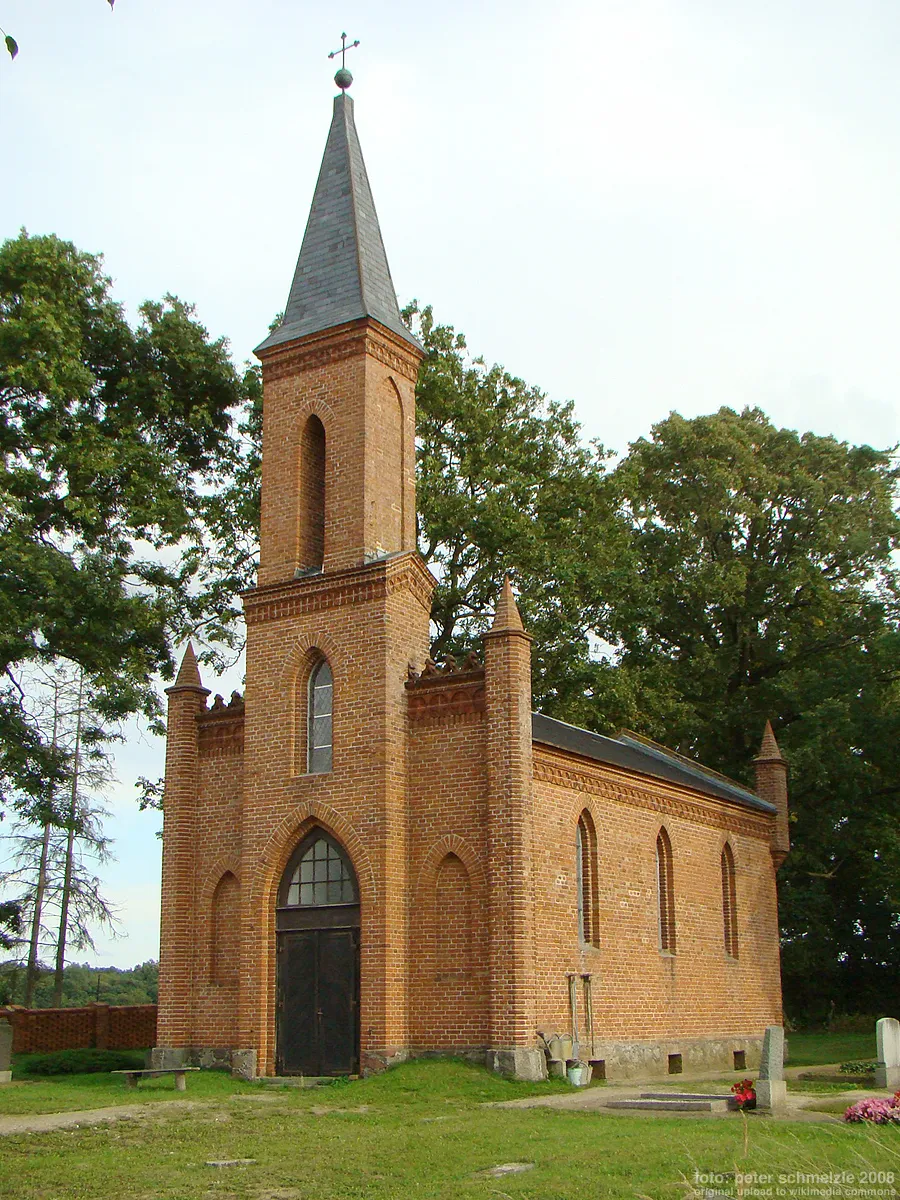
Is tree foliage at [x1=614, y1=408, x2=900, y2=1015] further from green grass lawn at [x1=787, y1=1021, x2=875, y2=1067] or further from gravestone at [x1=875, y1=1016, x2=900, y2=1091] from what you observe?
gravestone at [x1=875, y1=1016, x2=900, y2=1091]

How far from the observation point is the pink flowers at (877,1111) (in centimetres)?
1354

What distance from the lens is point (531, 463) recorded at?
37.0 m

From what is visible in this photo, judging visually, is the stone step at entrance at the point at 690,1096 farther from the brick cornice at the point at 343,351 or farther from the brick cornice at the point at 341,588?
the brick cornice at the point at 343,351

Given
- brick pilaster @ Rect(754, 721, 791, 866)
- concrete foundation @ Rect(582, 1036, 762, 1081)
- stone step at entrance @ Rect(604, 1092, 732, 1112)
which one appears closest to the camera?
stone step at entrance @ Rect(604, 1092, 732, 1112)

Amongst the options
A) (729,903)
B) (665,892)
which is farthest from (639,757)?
(665,892)

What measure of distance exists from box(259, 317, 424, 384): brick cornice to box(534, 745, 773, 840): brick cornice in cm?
821

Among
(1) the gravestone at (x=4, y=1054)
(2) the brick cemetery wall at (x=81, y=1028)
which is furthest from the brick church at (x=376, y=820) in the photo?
(2) the brick cemetery wall at (x=81, y=1028)

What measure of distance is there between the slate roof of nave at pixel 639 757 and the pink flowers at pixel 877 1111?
915 centimetres

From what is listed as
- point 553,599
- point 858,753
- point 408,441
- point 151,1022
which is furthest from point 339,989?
point 858,753

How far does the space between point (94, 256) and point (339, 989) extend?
19530 mm

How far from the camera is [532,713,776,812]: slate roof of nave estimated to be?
2494 centimetres

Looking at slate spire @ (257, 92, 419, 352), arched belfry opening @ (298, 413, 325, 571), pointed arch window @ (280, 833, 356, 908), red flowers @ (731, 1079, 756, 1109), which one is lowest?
red flowers @ (731, 1079, 756, 1109)

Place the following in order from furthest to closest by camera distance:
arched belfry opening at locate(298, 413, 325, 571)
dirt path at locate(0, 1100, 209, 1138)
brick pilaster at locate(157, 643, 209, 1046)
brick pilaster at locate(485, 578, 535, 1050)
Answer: arched belfry opening at locate(298, 413, 325, 571) < brick pilaster at locate(157, 643, 209, 1046) < brick pilaster at locate(485, 578, 535, 1050) < dirt path at locate(0, 1100, 209, 1138)

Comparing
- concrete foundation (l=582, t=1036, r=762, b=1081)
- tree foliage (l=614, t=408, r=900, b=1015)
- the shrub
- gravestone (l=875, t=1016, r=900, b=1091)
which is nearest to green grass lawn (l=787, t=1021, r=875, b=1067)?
concrete foundation (l=582, t=1036, r=762, b=1081)
